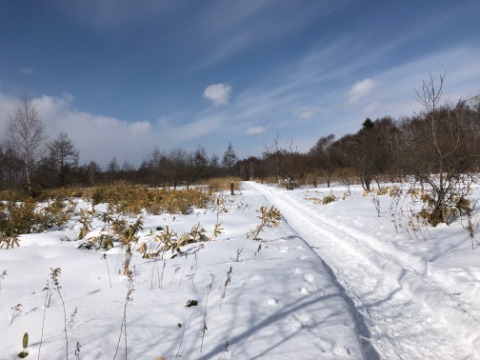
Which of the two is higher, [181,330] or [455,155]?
[455,155]

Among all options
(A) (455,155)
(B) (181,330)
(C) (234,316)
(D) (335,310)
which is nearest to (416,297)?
(D) (335,310)

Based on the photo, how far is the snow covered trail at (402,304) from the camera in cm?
233

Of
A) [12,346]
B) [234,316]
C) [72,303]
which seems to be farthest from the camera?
[72,303]

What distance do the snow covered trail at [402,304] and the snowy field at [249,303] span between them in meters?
0.01

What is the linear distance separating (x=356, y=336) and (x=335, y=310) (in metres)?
0.40

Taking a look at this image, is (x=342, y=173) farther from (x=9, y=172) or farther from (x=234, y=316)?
(x=9, y=172)

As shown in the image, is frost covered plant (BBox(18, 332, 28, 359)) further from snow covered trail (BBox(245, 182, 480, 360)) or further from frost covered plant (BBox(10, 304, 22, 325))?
snow covered trail (BBox(245, 182, 480, 360))

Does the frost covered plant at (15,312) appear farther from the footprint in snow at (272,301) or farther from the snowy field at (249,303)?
the footprint in snow at (272,301)

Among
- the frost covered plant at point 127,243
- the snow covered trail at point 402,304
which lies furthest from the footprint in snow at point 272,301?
the frost covered plant at point 127,243

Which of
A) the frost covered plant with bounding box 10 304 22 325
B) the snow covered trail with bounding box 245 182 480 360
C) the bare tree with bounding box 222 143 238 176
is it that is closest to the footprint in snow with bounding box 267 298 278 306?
the snow covered trail with bounding box 245 182 480 360

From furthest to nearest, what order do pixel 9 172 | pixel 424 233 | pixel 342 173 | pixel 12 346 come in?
1. pixel 9 172
2. pixel 342 173
3. pixel 424 233
4. pixel 12 346

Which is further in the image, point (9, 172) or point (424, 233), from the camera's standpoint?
point (9, 172)

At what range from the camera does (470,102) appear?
19.5 feet

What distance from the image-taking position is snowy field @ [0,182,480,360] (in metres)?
2.07
